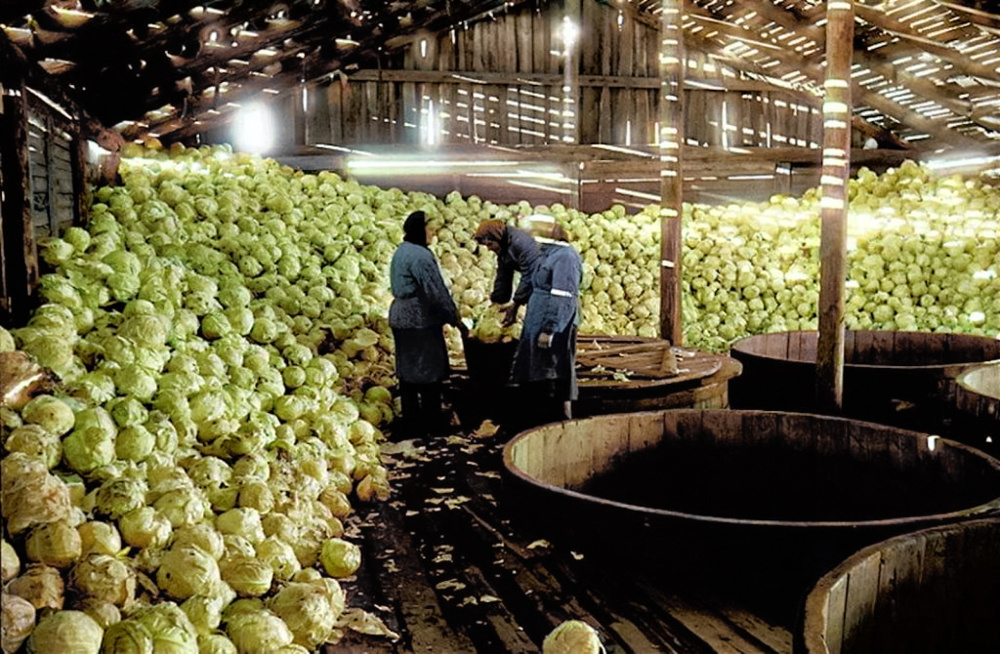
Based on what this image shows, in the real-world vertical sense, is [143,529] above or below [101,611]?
above

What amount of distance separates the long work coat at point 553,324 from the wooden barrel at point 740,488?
1337mm

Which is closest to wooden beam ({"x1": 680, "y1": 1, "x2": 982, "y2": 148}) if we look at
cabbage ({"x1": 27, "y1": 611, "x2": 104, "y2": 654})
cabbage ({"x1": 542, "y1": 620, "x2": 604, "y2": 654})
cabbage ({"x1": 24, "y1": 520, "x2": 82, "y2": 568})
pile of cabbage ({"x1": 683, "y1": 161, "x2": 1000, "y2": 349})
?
pile of cabbage ({"x1": 683, "y1": 161, "x2": 1000, "y2": 349})

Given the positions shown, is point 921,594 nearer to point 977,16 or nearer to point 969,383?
point 969,383

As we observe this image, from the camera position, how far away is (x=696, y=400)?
18.8ft

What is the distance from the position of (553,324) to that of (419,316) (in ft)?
3.93

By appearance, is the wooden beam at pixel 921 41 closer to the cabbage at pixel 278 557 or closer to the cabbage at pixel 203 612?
the cabbage at pixel 278 557

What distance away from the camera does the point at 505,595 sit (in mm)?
3523

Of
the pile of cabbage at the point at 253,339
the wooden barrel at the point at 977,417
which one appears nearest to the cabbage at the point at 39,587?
the pile of cabbage at the point at 253,339

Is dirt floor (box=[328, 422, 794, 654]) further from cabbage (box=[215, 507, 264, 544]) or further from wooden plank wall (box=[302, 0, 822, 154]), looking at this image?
wooden plank wall (box=[302, 0, 822, 154])

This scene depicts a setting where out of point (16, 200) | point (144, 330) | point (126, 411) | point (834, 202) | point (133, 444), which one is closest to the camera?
point (133, 444)

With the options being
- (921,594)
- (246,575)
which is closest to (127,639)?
(246,575)

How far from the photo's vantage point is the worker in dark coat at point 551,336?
599 centimetres

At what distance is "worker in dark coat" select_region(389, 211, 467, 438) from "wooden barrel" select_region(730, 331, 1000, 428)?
243 cm

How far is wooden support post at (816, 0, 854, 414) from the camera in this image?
507 cm
